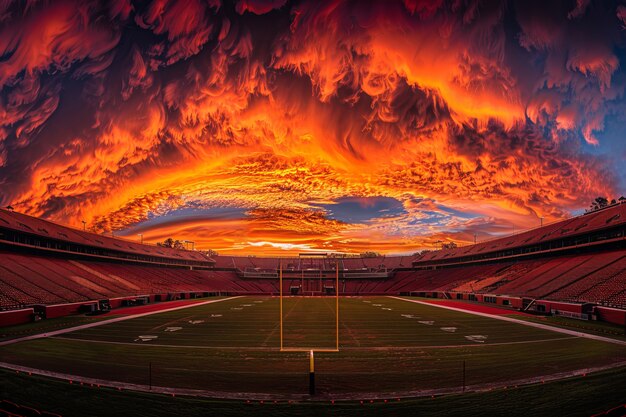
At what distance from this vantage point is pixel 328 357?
17234 millimetres

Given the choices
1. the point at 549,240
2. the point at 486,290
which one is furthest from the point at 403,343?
the point at 549,240

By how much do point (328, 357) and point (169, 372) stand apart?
21.4 ft

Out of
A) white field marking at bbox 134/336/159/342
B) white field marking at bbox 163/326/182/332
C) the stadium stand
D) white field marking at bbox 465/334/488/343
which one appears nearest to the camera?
white field marking at bbox 465/334/488/343

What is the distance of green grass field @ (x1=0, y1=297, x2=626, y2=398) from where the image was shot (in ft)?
42.7

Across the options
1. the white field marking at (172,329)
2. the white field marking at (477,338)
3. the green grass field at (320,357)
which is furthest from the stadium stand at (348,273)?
the white field marking at (477,338)

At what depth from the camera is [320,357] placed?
1723 cm

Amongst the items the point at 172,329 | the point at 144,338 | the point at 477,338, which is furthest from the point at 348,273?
the point at 144,338

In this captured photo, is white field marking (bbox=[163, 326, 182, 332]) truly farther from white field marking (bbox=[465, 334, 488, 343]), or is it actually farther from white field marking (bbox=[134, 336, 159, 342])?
white field marking (bbox=[465, 334, 488, 343])

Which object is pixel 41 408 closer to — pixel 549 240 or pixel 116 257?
pixel 549 240

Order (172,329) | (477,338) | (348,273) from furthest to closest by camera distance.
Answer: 1. (348,273)
2. (172,329)
3. (477,338)

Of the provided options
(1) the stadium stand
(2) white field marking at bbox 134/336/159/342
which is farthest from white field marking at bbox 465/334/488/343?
(2) white field marking at bbox 134/336/159/342

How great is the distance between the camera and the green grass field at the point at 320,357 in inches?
512

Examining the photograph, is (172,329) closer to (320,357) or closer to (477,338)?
(320,357)

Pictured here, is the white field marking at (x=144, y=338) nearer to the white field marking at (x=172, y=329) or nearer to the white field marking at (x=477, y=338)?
the white field marking at (x=172, y=329)
